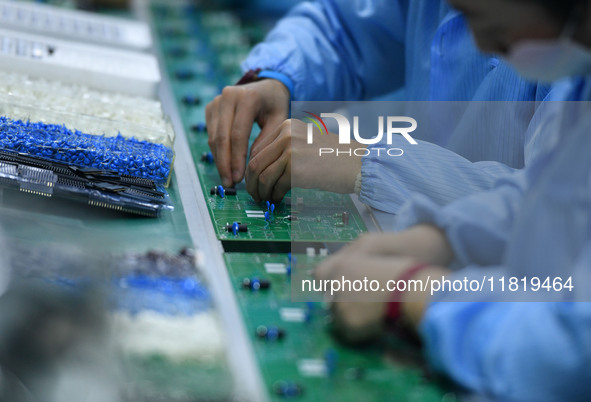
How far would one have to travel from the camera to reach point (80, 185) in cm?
142

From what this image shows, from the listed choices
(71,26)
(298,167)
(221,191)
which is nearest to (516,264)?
(298,167)

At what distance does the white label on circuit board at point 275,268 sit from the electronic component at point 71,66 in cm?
106

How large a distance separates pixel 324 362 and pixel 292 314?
126mm

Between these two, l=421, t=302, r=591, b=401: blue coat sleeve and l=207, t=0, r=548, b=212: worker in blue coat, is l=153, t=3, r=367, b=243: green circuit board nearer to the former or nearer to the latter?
l=207, t=0, r=548, b=212: worker in blue coat

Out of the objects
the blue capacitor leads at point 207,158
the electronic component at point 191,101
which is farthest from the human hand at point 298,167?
the electronic component at point 191,101

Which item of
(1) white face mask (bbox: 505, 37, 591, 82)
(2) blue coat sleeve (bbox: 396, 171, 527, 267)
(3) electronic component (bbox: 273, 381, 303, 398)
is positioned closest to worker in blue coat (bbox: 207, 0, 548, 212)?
(1) white face mask (bbox: 505, 37, 591, 82)

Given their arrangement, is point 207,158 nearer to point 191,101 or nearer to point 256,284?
point 191,101

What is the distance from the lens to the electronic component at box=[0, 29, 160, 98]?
81.2 inches

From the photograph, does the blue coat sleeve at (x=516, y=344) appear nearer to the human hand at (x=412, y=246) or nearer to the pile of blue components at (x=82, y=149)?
the human hand at (x=412, y=246)

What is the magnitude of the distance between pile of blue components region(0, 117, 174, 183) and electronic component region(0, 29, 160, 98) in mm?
513

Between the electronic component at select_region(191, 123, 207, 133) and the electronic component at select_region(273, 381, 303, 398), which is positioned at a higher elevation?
the electronic component at select_region(273, 381, 303, 398)

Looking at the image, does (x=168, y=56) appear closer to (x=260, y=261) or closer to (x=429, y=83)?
(x=429, y=83)

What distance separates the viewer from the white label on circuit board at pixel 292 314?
1.08 m

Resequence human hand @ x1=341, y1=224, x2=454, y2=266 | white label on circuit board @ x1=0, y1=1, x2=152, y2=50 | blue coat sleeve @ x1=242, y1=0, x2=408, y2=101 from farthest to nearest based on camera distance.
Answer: white label on circuit board @ x1=0, y1=1, x2=152, y2=50
blue coat sleeve @ x1=242, y1=0, x2=408, y2=101
human hand @ x1=341, y1=224, x2=454, y2=266
